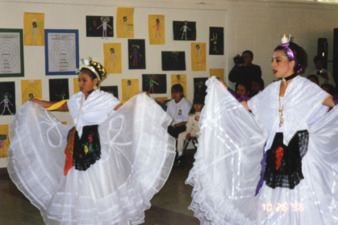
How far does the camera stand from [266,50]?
10094 mm

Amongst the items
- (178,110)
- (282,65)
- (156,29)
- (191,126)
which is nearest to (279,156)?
(282,65)

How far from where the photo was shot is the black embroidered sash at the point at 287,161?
402 centimetres

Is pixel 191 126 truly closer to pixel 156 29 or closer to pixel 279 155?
pixel 156 29

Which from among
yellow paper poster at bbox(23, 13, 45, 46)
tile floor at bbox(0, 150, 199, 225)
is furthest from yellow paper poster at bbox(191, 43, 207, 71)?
yellow paper poster at bbox(23, 13, 45, 46)

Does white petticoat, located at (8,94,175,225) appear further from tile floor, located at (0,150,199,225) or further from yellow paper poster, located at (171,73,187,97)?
yellow paper poster, located at (171,73,187,97)

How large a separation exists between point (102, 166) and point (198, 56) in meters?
4.96

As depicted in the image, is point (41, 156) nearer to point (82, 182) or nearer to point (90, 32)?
point (82, 182)

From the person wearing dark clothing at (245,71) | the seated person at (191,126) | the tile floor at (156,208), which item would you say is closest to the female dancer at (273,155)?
the tile floor at (156,208)

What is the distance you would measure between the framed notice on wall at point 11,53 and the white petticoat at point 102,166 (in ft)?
9.31

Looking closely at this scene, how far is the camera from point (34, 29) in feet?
26.5

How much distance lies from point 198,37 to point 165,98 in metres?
1.24

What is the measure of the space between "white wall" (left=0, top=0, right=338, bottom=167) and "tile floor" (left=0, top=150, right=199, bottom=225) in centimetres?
169

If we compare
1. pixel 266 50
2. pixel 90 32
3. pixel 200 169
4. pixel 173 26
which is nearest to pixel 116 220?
pixel 200 169

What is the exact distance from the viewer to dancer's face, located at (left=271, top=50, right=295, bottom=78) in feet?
13.7
